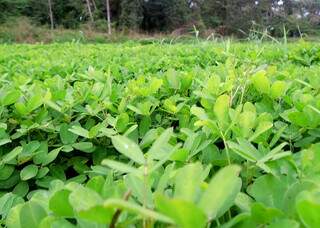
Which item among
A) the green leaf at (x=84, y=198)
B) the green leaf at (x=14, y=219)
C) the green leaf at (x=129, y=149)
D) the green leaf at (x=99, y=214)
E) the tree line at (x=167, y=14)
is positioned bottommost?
the tree line at (x=167, y=14)

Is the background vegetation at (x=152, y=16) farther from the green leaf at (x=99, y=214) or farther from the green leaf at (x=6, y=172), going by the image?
the green leaf at (x=99, y=214)

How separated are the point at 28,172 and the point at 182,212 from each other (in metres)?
0.78

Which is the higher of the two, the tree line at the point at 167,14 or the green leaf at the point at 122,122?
the green leaf at the point at 122,122

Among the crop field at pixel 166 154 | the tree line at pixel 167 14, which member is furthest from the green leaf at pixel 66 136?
the tree line at pixel 167 14

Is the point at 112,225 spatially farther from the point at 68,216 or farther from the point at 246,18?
the point at 246,18

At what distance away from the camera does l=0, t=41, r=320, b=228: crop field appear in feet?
1.32

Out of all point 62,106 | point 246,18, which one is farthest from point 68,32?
point 62,106

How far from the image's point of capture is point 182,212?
1.10 feet

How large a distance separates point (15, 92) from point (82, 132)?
0.28 meters

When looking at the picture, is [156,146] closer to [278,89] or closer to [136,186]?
[136,186]

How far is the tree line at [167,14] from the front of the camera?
29734 mm

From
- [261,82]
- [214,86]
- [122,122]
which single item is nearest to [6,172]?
[122,122]

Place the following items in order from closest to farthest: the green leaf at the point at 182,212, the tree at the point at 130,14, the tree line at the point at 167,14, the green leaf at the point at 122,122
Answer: the green leaf at the point at 182,212
the green leaf at the point at 122,122
the tree line at the point at 167,14
the tree at the point at 130,14

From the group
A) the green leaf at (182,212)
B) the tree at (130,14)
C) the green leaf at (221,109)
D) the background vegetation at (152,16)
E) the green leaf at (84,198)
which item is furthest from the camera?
the tree at (130,14)
